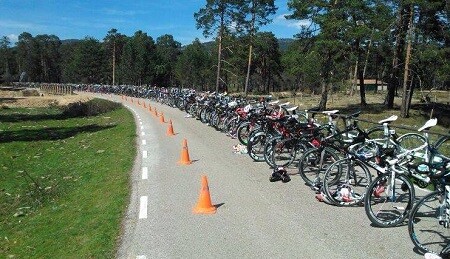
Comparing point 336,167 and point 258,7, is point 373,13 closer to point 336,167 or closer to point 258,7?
point 258,7

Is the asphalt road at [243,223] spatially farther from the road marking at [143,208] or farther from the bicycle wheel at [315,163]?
the bicycle wheel at [315,163]

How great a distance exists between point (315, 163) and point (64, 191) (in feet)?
22.5

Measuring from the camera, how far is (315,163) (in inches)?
333

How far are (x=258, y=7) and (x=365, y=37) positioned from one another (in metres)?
15.1

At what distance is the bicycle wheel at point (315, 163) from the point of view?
8.10 m

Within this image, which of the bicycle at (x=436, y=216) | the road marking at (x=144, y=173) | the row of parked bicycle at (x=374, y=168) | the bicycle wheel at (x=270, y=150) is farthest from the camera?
the bicycle wheel at (x=270, y=150)

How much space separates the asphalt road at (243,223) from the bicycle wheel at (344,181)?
0.19 metres

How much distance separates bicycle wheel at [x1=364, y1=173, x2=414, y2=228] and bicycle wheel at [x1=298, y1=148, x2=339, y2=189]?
1602 millimetres

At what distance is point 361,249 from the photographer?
552 centimetres

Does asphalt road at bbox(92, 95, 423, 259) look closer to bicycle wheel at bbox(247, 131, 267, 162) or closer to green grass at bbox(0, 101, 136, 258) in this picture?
green grass at bbox(0, 101, 136, 258)

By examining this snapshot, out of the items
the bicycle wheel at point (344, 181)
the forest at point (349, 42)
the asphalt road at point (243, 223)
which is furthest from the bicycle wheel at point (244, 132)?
the forest at point (349, 42)

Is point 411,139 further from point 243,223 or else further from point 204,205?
point 204,205

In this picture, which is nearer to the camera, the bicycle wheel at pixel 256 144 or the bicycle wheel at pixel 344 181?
the bicycle wheel at pixel 344 181

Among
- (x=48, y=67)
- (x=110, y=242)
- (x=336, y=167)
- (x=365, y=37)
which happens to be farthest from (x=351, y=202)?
(x=48, y=67)
